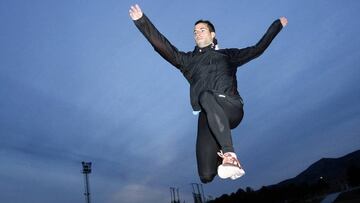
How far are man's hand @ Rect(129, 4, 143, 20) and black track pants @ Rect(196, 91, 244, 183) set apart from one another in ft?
4.61

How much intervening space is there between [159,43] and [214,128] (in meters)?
1.39

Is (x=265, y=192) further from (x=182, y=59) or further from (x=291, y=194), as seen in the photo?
(x=182, y=59)

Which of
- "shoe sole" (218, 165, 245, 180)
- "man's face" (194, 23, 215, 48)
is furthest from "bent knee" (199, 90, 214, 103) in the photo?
"man's face" (194, 23, 215, 48)

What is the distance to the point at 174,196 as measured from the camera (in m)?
90.2

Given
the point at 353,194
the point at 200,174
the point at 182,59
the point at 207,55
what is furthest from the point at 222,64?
the point at 353,194

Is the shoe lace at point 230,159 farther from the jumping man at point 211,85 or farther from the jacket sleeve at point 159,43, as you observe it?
the jacket sleeve at point 159,43

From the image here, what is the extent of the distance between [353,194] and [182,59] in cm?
6242

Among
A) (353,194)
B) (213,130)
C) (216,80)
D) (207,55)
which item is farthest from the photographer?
(353,194)

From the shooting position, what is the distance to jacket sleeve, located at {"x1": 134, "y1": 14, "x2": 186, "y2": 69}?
4.74 metres

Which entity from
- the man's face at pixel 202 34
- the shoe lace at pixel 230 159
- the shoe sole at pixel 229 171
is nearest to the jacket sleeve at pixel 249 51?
the man's face at pixel 202 34

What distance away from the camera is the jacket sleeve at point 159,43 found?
4738 mm

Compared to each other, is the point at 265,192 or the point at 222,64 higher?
the point at 265,192

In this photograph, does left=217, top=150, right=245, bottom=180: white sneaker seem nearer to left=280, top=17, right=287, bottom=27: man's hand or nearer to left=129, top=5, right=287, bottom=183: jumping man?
left=129, top=5, right=287, bottom=183: jumping man

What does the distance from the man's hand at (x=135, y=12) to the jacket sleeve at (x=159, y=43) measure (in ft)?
0.15
